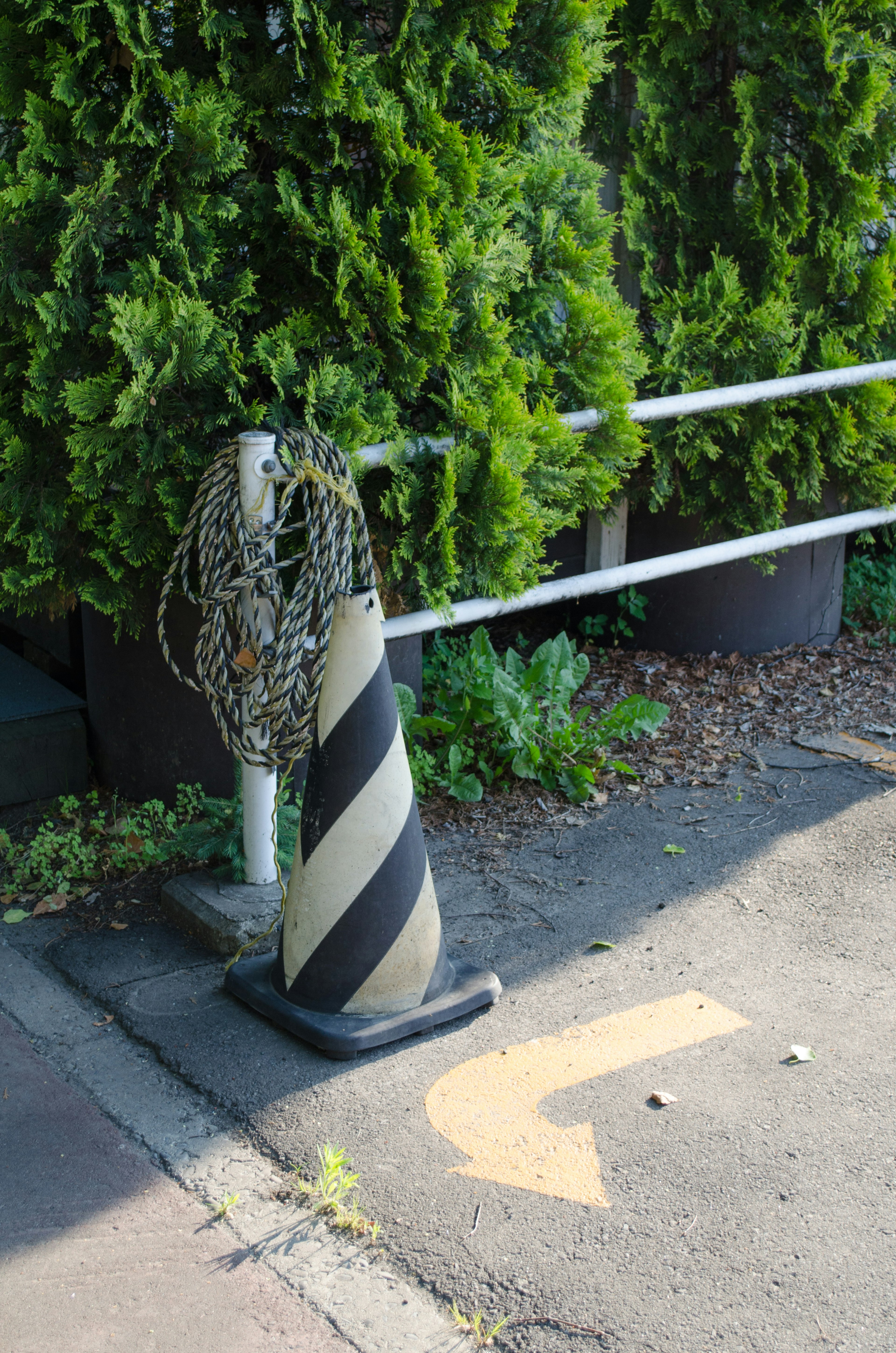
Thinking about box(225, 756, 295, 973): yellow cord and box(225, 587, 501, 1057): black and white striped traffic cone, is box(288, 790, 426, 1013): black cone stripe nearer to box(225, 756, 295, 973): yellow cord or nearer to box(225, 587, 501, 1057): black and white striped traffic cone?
box(225, 587, 501, 1057): black and white striped traffic cone

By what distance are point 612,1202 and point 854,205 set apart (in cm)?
427

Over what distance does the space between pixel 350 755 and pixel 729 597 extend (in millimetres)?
3114

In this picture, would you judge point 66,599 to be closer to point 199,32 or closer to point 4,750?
point 4,750

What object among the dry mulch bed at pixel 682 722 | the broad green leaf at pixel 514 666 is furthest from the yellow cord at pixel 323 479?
the broad green leaf at pixel 514 666

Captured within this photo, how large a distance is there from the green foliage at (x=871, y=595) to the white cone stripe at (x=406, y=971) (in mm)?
3695

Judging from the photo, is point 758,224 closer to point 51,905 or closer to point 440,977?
point 440,977

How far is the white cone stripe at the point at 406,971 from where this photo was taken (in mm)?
2869

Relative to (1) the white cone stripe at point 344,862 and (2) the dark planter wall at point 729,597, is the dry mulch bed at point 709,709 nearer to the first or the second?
(2) the dark planter wall at point 729,597

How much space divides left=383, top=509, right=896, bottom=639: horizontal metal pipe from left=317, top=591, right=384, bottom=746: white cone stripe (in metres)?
0.64

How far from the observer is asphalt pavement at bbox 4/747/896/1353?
2178 mm

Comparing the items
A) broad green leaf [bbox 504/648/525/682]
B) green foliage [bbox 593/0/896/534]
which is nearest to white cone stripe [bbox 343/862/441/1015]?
broad green leaf [bbox 504/648/525/682]

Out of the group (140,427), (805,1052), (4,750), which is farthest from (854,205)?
(4,750)

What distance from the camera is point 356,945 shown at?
2.85m

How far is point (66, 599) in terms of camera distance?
3801 mm
